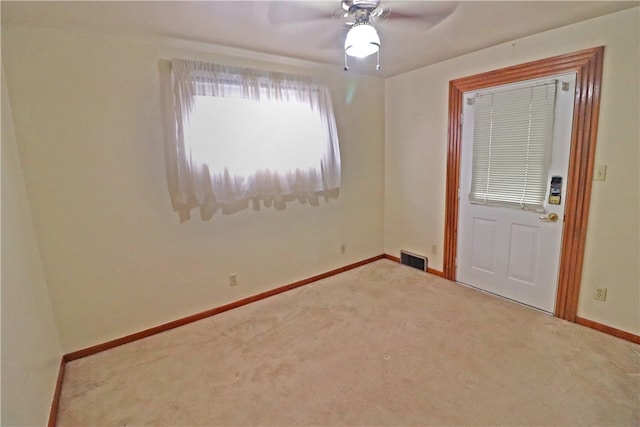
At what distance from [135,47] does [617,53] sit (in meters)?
3.39

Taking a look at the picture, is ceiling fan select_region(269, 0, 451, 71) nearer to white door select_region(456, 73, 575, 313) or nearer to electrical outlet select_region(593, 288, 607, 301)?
white door select_region(456, 73, 575, 313)

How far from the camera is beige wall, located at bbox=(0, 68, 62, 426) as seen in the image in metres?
1.35

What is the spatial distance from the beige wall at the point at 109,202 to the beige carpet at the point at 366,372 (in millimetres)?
300

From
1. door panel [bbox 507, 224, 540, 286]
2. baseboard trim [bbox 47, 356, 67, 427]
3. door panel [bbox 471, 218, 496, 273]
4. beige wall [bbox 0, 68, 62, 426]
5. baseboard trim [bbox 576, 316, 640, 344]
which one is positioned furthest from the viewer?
door panel [bbox 471, 218, 496, 273]

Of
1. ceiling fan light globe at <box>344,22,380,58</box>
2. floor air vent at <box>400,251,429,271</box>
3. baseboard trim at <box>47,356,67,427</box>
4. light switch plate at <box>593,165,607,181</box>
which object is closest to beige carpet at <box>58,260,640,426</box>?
baseboard trim at <box>47,356,67,427</box>

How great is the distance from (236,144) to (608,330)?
329 cm

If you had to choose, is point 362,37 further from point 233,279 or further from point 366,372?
point 233,279

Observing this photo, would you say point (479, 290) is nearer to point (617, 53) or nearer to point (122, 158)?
point (617, 53)

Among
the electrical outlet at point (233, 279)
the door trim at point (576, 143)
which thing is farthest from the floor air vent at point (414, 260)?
the electrical outlet at point (233, 279)

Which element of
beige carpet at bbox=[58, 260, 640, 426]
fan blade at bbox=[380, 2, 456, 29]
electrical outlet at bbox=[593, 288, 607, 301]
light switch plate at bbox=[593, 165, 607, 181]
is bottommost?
beige carpet at bbox=[58, 260, 640, 426]

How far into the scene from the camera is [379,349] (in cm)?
232

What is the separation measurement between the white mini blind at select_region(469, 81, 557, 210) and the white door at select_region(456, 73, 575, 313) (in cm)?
4

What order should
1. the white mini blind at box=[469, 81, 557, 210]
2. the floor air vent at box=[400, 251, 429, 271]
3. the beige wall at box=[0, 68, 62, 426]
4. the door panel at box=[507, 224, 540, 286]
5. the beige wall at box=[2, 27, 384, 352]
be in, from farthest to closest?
the floor air vent at box=[400, 251, 429, 271] < the door panel at box=[507, 224, 540, 286] < the white mini blind at box=[469, 81, 557, 210] < the beige wall at box=[2, 27, 384, 352] < the beige wall at box=[0, 68, 62, 426]

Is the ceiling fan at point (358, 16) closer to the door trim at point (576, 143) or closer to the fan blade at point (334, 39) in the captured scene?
the fan blade at point (334, 39)
